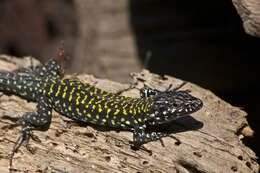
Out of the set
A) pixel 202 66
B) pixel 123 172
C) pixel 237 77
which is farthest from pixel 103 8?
pixel 123 172

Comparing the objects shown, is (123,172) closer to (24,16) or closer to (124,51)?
(124,51)

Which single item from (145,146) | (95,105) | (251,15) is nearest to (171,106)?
(145,146)

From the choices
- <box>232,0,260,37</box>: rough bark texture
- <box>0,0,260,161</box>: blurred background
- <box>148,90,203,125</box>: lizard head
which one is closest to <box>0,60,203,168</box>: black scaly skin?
<box>148,90,203,125</box>: lizard head

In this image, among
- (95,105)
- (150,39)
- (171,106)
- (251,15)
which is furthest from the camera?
(150,39)

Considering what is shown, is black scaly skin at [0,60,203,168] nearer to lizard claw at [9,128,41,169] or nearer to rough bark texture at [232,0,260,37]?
lizard claw at [9,128,41,169]

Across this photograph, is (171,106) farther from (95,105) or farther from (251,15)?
(251,15)

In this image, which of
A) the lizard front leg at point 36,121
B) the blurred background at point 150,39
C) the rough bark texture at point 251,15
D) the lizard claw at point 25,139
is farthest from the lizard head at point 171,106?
the blurred background at point 150,39

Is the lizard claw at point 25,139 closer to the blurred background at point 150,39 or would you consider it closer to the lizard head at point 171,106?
the lizard head at point 171,106
